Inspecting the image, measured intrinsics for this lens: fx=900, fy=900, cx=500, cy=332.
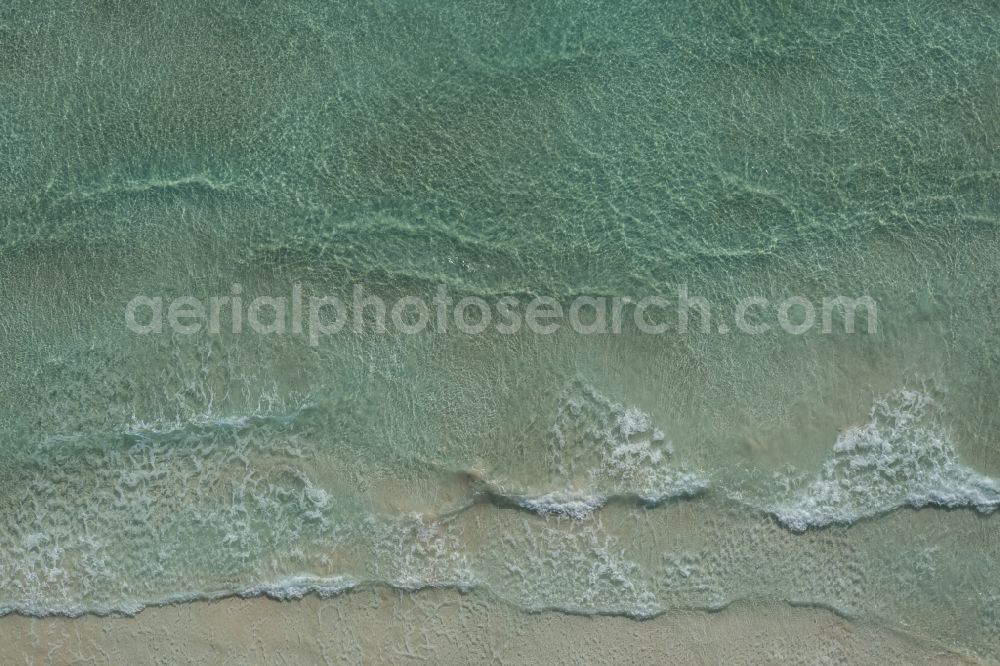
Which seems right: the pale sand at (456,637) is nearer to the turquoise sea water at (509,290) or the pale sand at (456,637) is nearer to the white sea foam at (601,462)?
the turquoise sea water at (509,290)

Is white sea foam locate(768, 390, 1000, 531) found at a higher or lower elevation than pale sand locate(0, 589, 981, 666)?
higher

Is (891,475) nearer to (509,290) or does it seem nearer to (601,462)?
(601,462)

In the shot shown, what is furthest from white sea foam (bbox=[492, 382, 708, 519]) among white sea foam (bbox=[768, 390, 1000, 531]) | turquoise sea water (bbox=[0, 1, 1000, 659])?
white sea foam (bbox=[768, 390, 1000, 531])

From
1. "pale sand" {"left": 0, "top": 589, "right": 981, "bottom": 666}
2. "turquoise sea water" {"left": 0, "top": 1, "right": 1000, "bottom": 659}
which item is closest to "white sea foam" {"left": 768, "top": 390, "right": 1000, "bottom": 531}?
"turquoise sea water" {"left": 0, "top": 1, "right": 1000, "bottom": 659}

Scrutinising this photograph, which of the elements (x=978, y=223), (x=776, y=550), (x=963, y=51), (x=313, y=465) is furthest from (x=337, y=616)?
(x=963, y=51)

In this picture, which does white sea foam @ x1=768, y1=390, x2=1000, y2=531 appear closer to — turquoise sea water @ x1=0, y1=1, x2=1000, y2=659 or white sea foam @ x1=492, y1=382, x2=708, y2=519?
turquoise sea water @ x1=0, y1=1, x2=1000, y2=659

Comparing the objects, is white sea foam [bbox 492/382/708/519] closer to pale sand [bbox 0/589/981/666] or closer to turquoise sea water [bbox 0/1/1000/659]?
turquoise sea water [bbox 0/1/1000/659]
